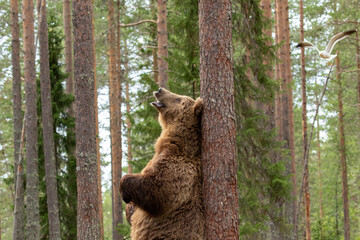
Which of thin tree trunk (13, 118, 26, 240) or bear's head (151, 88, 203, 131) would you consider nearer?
bear's head (151, 88, 203, 131)

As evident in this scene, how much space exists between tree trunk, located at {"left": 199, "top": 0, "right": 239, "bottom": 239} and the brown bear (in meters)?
0.25

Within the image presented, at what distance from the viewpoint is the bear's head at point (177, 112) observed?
493 cm

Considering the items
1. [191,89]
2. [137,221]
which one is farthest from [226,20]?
[191,89]

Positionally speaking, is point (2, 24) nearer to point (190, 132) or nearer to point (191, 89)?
point (191, 89)

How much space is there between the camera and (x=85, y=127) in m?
7.63

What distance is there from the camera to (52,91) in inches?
566

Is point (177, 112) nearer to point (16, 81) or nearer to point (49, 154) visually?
point (49, 154)

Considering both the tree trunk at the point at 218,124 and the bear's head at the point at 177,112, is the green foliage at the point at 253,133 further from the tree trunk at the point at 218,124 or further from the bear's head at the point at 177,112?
the tree trunk at the point at 218,124

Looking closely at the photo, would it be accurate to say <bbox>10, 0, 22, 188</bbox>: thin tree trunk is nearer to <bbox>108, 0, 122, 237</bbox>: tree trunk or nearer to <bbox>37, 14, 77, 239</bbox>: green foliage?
<bbox>37, 14, 77, 239</bbox>: green foliage

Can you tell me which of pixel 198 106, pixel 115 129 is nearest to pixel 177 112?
pixel 198 106

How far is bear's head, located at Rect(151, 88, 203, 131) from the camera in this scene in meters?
4.93

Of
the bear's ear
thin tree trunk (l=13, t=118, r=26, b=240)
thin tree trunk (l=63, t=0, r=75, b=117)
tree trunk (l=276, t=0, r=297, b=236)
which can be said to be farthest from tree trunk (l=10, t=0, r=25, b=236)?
the bear's ear

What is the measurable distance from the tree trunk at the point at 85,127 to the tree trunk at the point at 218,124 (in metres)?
3.61

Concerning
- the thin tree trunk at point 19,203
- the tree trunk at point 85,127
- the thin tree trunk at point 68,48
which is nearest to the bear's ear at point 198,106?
the tree trunk at point 85,127
